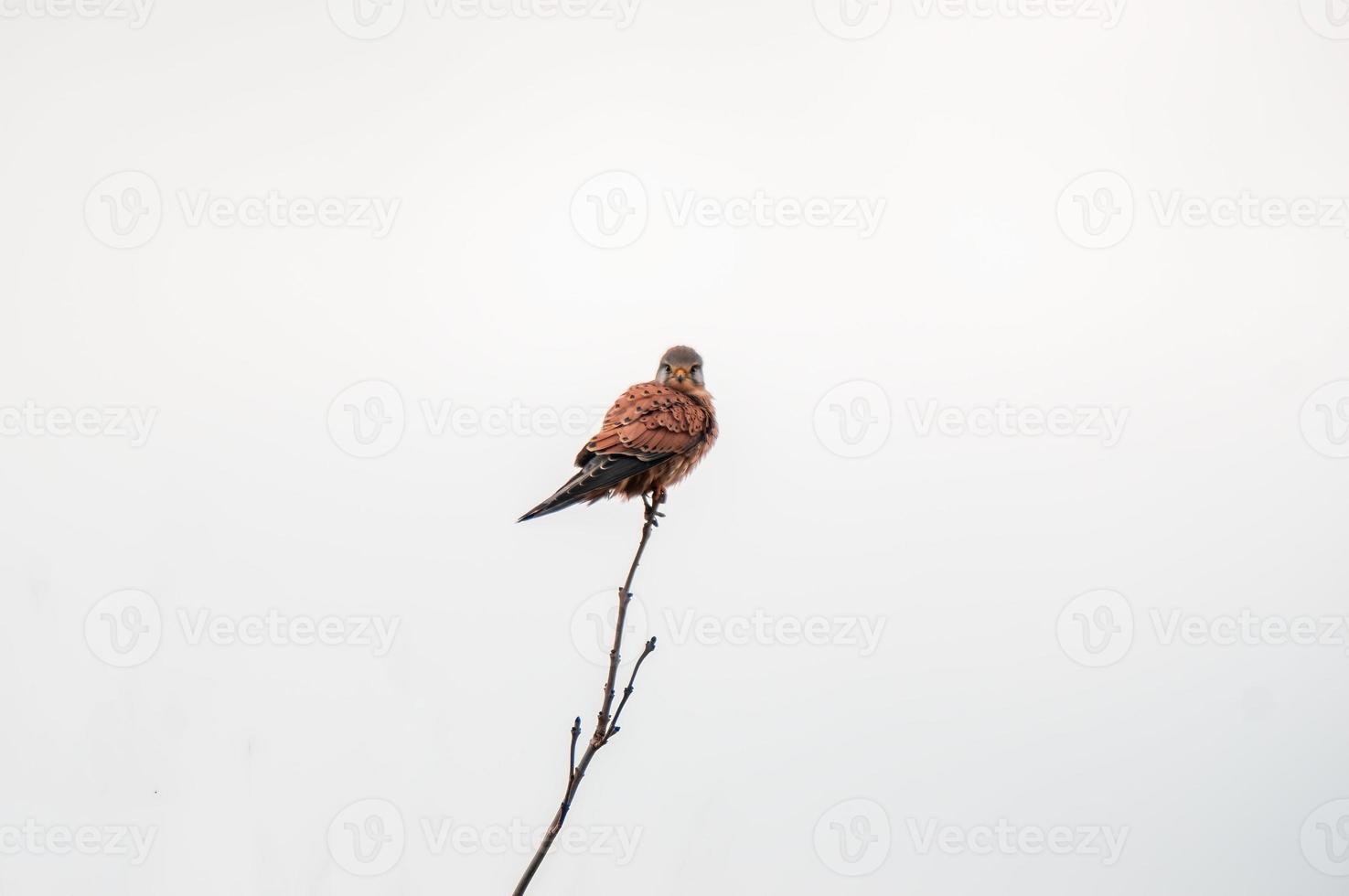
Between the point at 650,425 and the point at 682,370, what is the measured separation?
0.39m

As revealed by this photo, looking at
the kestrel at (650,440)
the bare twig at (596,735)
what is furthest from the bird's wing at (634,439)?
the bare twig at (596,735)

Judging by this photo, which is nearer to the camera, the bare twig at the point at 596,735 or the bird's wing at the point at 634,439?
the bare twig at the point at 596,735

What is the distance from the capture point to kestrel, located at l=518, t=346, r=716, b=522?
2721 mm

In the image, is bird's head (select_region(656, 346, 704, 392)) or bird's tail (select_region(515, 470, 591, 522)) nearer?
bird's tail (select_region(515, 470, 591, 522))

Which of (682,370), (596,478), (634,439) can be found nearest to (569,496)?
(596,478)

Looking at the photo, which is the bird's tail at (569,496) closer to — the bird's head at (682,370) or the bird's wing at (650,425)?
the bird's wing at (650,425)

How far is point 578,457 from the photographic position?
2.84m

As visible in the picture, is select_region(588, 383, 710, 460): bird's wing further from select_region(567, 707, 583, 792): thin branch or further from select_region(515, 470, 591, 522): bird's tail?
select_region(567, 707, 583, 792): thin branch

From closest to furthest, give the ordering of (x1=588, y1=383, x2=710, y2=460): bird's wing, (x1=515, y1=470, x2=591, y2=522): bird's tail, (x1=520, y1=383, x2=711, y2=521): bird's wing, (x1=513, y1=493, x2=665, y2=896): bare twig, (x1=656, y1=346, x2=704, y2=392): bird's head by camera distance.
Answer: (x1=513, y1=493, x2=665, y2=896): bare twig, (x1=515, y1=470, x2=591, y2=522): bird's tail, (x1=520, y1=383, x2=711, y2=521): bird's wing, (x1=588, y1=383, x2=710, y2=460): bird's wing, (x1=656, y1=346, x2=704, y2=392): bird's head

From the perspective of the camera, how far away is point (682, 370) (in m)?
3.26

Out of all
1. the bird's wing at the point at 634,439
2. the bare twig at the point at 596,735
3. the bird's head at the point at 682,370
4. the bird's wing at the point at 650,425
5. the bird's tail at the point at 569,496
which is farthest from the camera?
the bird's head at the point at 682,370

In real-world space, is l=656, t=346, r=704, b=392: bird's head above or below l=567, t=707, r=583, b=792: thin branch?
above

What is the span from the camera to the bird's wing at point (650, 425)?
283 cm

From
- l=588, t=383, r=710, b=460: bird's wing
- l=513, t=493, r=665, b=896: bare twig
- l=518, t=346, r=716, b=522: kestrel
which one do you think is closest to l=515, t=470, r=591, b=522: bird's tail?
l=518, t=346, r=716, b=522: kestrel
